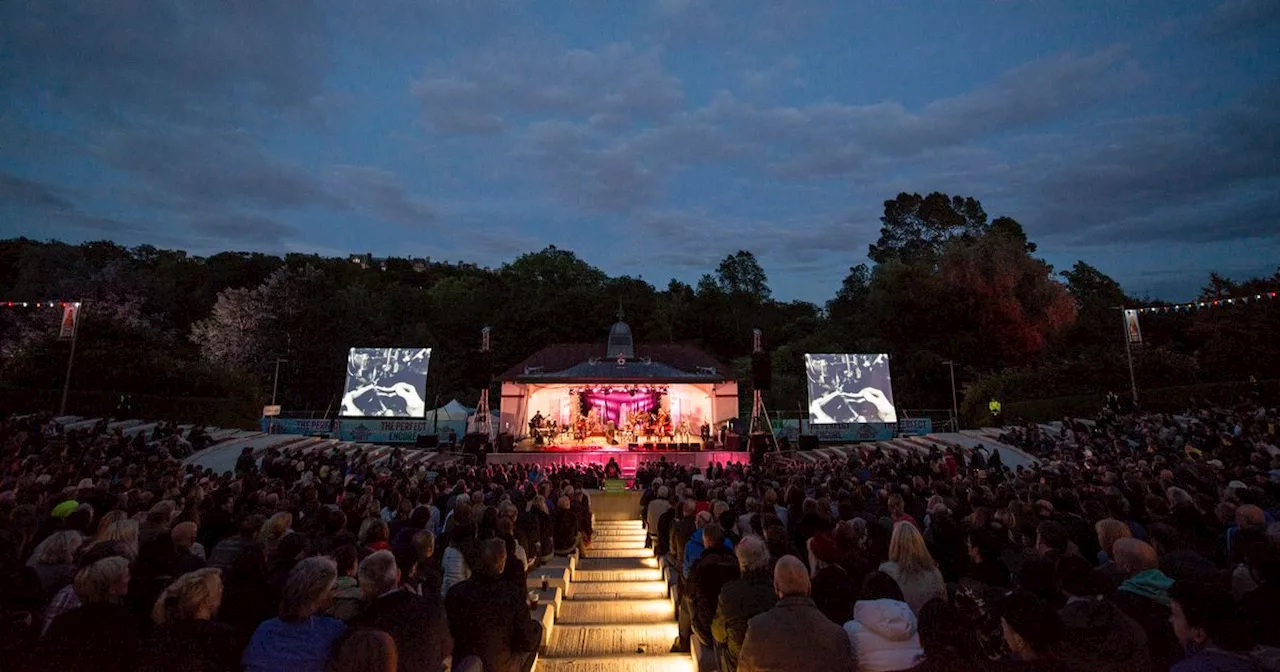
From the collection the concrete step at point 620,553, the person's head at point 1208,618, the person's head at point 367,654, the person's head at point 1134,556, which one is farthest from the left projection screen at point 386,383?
the person's head at point 1208,618

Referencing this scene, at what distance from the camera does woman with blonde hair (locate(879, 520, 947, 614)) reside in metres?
3.42

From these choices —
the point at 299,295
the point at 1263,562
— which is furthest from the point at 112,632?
the point at 299,295

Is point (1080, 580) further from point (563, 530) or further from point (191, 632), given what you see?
point (563, 530)

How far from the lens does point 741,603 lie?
11.3ft

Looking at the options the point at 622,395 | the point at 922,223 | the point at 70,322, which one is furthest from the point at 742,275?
the point at 70,322

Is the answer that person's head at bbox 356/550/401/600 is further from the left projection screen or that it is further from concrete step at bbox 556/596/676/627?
the left projection screen

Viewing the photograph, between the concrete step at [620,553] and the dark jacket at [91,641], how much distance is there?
723 centimetres

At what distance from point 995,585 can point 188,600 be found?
13.6ft

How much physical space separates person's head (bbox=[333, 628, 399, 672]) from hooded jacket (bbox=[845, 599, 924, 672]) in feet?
6.43

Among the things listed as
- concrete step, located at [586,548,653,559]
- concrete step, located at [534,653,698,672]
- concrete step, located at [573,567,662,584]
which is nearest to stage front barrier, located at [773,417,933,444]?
concrete step, located at [586,548,653,559]

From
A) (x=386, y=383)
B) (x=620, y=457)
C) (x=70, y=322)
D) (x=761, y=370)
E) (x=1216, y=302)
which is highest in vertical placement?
(x=1216, y=302)

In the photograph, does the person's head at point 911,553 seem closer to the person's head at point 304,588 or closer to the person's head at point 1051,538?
the person's head at point 1051,538

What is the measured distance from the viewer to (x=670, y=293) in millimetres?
51062

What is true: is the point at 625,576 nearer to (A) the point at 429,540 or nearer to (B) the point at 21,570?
(A) the point at 429,540
